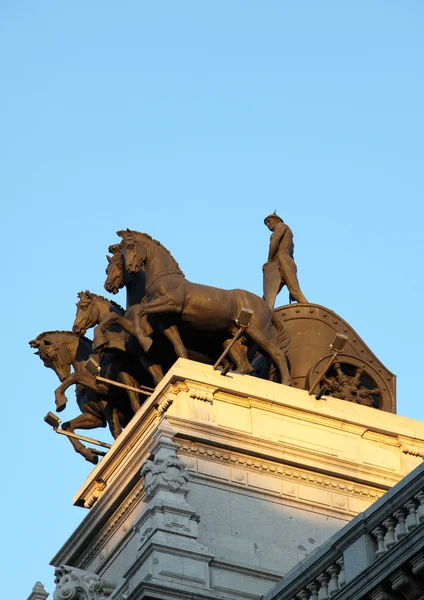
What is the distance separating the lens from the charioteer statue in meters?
37.7

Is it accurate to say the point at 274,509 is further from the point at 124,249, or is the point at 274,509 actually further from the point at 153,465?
the point at 124,249

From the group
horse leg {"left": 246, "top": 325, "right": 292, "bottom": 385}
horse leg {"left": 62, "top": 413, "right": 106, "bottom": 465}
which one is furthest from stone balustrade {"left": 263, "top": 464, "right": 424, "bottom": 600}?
horse leg {"left": 62, "top": 413, "right": 106, "bottom": 465}

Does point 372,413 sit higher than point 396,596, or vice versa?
point 372,413

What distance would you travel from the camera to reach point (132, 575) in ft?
97.6

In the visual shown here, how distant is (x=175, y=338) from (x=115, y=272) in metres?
2.19

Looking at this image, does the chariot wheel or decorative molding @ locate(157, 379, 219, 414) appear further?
the chariot wheel

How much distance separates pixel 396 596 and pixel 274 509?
10.0 meters

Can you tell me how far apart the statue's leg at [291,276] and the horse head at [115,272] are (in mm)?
3871

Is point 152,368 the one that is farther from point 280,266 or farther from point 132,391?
point 280,266

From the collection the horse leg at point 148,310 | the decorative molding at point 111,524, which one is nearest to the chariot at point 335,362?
the horse leg at point 148,310

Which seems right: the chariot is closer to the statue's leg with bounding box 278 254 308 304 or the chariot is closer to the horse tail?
the horse tail

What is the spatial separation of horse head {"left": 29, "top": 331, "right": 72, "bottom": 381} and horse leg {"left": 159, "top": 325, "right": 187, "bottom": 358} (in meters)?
3.43

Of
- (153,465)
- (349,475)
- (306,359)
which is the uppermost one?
(306,359)

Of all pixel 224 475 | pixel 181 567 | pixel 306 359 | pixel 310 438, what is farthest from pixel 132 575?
pixel 306 359
